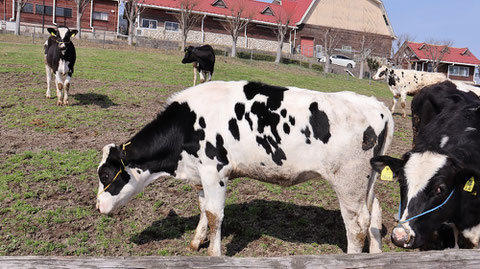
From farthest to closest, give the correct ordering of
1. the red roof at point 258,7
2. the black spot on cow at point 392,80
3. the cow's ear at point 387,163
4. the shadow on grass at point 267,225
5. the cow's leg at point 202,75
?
1. the red roof at point 258,7
2. the black spot on cow at point 392,80
3. the cow's leg at point 202,75
4. the shadow on grass at point 267,225
5. the cow's ear at point 387,163

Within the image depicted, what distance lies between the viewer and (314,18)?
5266cm

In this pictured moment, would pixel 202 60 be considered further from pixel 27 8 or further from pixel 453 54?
pixel 453 54

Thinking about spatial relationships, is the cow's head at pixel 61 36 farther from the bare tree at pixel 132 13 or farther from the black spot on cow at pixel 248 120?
the bare tree at pixel 132 13

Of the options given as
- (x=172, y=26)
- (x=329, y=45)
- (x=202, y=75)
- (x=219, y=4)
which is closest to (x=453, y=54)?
(x=329, y=45)

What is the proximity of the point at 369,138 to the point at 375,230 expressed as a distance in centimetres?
137

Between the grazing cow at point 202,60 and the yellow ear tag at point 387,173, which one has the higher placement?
the grazing cow at point 202,60

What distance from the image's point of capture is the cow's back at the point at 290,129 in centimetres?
512

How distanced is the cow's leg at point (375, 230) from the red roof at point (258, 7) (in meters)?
43.5

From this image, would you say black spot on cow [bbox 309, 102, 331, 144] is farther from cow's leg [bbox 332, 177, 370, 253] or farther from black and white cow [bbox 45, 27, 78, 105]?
black and white cow [bbox 45, 27, 78, 105]

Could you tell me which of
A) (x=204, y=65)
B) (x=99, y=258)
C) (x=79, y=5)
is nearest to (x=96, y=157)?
(x=99, y=258)

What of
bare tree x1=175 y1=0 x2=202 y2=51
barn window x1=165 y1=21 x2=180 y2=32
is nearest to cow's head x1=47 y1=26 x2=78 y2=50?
bare tree x1=175 y1=0 x2=202 y2=51

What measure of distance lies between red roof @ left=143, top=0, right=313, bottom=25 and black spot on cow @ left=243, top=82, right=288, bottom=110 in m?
42.5

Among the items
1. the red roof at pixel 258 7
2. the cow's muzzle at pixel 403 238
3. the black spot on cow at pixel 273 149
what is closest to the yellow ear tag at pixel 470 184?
the cow's muzzle at pixel 403 238

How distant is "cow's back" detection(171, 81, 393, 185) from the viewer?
5.12 m
